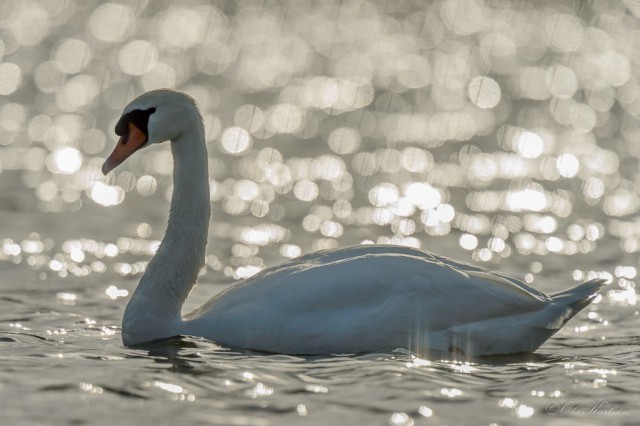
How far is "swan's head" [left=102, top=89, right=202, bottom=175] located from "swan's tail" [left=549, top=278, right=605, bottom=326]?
2.80 meters

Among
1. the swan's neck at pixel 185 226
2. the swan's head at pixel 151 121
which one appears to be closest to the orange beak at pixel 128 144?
the swan's head at pixel 151 121

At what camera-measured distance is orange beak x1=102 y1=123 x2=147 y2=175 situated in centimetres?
933

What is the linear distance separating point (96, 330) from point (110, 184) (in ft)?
20.6

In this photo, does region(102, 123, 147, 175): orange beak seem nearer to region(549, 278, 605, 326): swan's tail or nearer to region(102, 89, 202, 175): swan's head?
region(102, 89, 202, 175): swan's head

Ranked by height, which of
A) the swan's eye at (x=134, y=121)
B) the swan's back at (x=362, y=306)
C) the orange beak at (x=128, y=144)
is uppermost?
the swan's eye at (x=134, y=121)

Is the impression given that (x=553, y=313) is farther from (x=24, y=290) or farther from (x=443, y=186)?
(x=443, y=186)

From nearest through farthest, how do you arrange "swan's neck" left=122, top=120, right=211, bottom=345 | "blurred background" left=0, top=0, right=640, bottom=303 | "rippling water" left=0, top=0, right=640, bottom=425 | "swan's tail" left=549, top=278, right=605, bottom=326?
"rippling water" left=0, top=0, right=640, bottom=425 → "swan's tail" left=549, top=278, right=605, bottom=326 → "swan's neck" left=122, top=120, right=211, bottom=345 → "blurred background" left=0, top=0, right=640, bottom=303

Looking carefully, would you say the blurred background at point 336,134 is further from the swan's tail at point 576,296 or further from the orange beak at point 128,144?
the orange beak at point 128,144

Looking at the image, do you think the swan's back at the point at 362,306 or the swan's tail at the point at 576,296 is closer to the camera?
the swan's back at the point at 362,306

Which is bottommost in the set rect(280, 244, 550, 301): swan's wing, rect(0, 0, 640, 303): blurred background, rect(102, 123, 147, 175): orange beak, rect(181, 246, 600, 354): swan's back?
rect(181, 246, 600, 354): swan's back

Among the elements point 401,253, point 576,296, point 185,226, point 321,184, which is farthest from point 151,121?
point 321,184

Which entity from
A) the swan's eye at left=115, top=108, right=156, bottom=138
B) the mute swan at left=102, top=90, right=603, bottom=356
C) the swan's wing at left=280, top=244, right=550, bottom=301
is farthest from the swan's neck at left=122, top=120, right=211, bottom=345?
the swan's wing at left=280, top=244, right=550, bottom=301

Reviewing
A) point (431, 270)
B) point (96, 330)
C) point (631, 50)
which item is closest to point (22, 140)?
point (96, 330)

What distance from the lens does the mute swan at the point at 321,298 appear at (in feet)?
28.7
